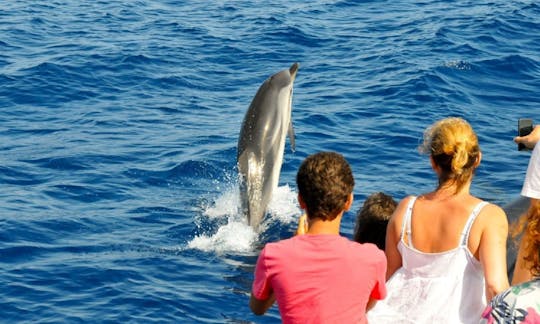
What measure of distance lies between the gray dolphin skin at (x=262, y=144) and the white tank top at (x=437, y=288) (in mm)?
4831

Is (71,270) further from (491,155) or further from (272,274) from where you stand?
(491,155)

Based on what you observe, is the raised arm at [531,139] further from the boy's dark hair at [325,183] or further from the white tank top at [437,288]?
the boy's dark hair at [325,183]

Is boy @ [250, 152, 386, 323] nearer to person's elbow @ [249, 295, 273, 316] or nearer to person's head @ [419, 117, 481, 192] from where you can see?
person's elbow @ [249, 295, 273, 316]

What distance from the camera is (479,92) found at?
17312 millimetres

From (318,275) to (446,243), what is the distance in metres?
0.89

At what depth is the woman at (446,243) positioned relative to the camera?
18.1ft

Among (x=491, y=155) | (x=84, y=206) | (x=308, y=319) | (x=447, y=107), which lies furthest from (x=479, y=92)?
(x=308, y=319)

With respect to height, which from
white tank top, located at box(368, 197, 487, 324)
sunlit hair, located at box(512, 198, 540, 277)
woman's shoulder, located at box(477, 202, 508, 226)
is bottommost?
white tank top, located at box(368, 197, 487, 324)

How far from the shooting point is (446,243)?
558 centimetres

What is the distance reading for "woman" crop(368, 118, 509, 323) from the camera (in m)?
5.50

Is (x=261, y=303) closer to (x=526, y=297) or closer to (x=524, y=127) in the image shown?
(x=526, y=297)

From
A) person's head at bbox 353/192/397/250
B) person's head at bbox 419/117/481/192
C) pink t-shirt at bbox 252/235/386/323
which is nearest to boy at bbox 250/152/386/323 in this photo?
pink t-shirt at bbox 252/235/386/323

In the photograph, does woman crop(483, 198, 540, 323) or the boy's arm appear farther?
the boy's arm

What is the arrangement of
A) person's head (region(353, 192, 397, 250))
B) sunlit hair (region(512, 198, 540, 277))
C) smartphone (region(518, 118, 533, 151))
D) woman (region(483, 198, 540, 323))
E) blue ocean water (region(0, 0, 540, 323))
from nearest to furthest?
woman (region(483, 198, 540, 323)), sunlit hair (region(512, 198, 540, 277)), smartphone (region(518, 118, 533, 151)), person's head (region(353, 192, 397, 250)), blue ocean water (region(0, 0, 540, 323))
